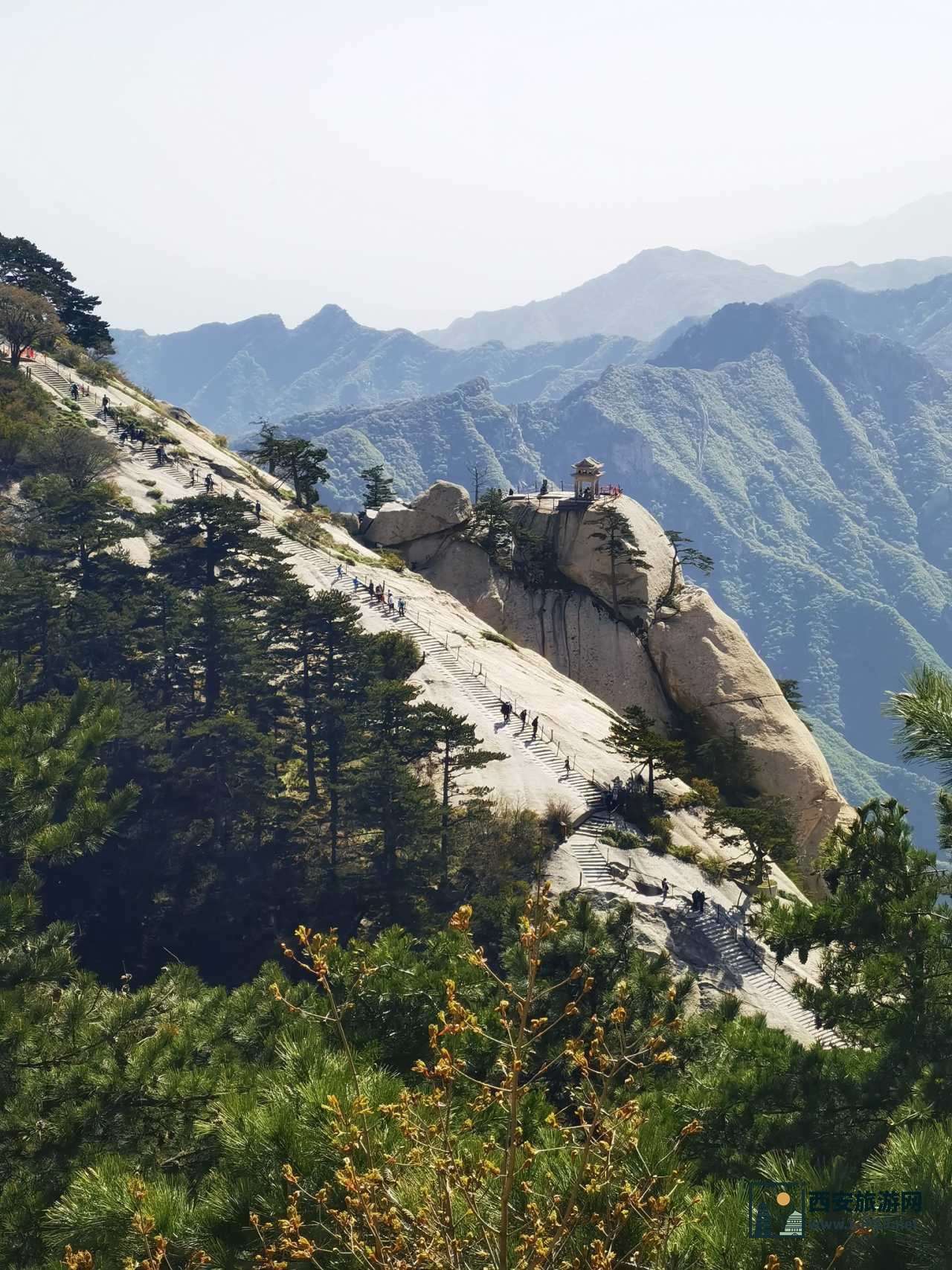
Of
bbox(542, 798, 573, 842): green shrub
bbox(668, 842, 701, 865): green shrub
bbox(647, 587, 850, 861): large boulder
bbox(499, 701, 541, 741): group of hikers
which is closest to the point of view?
bbox(542, 798, 573, 842): green shrub

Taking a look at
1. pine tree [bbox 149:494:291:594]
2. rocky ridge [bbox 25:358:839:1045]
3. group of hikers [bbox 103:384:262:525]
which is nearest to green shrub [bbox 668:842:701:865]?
rocky ridge [bbox 25:358:839:1045]

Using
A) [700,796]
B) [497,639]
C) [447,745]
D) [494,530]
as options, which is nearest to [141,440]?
[494,530]

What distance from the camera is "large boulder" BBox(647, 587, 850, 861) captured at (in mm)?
55750

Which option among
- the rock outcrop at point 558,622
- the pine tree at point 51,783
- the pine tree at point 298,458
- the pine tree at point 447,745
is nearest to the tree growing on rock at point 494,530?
the rock outcrop at point 558,622

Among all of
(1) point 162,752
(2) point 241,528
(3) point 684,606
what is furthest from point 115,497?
(3) point 684,606

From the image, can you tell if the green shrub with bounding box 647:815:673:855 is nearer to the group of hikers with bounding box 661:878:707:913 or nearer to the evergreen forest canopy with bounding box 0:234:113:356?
the group of hikers with bounding box 661:878:707:913

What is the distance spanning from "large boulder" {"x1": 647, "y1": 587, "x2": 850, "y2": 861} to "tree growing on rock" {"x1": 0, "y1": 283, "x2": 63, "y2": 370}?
5622 centimetres

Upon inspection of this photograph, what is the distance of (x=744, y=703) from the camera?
58.8 m

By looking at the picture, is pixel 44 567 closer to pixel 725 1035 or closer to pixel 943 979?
pixel 725 1035

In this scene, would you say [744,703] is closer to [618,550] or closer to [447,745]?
[618,550]

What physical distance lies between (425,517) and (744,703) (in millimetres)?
30707

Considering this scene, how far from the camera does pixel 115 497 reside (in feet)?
190

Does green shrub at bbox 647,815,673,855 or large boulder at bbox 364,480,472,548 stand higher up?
large boulder at bbox 364,480,472,548

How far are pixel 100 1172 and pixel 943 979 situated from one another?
41.0 ft
